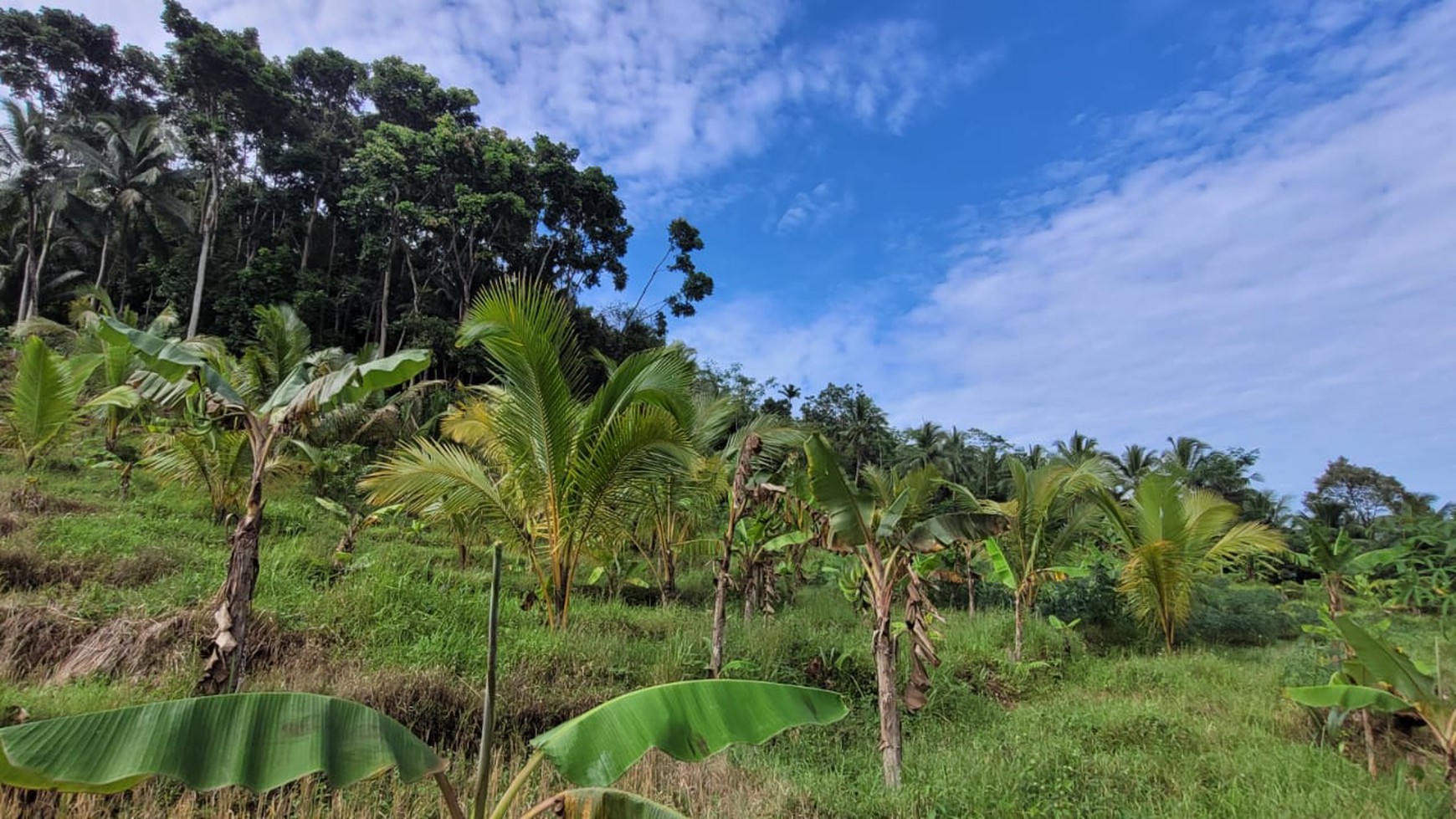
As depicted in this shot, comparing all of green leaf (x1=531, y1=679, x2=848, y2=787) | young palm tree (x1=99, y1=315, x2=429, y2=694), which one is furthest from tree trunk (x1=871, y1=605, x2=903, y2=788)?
young palm tree (x1=99, y1=315, x2=429, y2=694)

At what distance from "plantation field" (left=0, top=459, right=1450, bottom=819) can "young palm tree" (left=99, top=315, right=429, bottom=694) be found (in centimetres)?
72

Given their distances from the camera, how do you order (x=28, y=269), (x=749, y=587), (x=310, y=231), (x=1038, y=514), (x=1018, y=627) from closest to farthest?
(x=1018, y=627), (x=749, y=587), (x=1038, y=514), (x=28, y=269), (x=310, y=231)

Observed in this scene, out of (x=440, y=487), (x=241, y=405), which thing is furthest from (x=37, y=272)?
(x=241, y=405)

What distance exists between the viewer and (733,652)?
6637 mm

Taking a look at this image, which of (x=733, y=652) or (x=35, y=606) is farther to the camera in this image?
(x=733, y=652)

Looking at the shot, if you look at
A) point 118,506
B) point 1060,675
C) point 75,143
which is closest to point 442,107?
point 75,143

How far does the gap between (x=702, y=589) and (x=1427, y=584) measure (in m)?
10.4

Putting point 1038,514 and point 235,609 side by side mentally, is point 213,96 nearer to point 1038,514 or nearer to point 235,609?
point 235,609

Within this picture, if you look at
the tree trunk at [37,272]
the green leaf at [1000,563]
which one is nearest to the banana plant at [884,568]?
the green leaf at [1000,563]

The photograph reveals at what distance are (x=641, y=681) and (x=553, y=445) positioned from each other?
7.77 ft

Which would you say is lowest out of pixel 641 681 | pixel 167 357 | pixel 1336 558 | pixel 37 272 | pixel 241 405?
pixel 641 681

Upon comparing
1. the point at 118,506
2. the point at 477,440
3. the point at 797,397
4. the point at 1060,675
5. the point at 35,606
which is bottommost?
the point at 1060,675

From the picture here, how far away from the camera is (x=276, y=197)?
1031 inches

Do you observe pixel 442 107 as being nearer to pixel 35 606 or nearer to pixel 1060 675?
pixel 35 606
